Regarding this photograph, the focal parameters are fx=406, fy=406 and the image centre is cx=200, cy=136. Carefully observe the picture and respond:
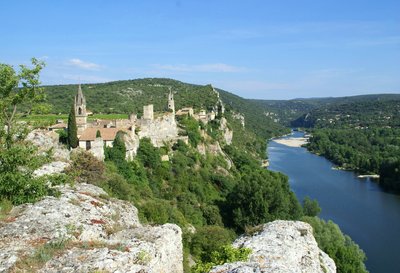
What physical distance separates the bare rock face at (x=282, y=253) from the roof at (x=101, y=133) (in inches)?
844

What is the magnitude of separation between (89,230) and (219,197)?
123 feet

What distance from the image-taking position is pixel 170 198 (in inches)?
1547

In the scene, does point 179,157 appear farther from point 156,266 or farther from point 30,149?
point 156,266

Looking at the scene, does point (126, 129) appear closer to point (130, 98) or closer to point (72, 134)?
point (72, 134)

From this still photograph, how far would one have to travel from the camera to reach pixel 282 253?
1168cm

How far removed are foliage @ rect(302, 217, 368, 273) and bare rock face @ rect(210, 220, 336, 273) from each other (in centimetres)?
1557

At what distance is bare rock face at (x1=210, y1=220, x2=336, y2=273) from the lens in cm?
1009

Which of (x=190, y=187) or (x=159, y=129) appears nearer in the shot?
(x=190, y=187)

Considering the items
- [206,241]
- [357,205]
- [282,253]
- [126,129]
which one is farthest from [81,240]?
[357,205]

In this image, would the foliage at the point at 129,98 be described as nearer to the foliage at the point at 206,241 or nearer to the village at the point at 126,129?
the village at the point at 126,129

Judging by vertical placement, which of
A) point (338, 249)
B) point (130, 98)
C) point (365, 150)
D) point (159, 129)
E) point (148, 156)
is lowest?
point (365, 150)

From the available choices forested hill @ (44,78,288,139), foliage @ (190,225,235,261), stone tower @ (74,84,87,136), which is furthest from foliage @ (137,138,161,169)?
forested hill @ (44,78,288,139)

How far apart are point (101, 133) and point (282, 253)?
2645 cm

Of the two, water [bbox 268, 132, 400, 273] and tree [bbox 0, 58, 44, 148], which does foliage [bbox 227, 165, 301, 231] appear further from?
tree [bbox 0, 58, 44, 148]
